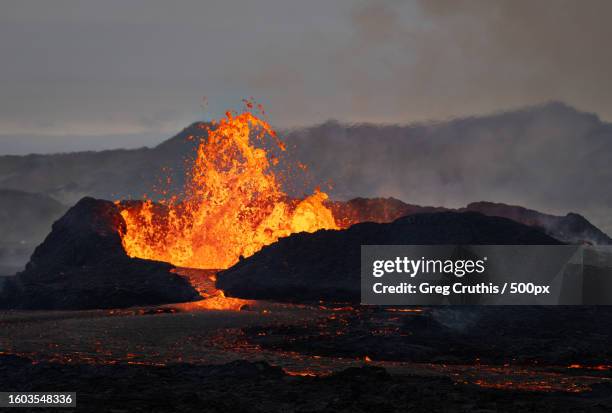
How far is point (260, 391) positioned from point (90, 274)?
89.5 ft

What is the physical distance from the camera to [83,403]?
Answer: 1683 centimetres

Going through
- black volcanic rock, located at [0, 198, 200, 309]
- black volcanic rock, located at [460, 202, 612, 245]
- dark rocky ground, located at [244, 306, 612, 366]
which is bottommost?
dark rocky ground, located at [244, 306, 612, 366]

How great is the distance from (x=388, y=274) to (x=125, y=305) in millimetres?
14647

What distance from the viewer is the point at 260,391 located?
17922 mm

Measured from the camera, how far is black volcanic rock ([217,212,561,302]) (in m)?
42.4

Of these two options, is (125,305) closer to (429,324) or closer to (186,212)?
(429,324)

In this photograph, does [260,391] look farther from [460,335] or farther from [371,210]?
[371,210]

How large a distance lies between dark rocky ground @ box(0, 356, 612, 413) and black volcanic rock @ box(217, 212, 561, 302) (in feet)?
70.9

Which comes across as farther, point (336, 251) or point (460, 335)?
point (336, 251)

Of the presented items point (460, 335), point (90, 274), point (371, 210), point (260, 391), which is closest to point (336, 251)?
point (90, 274)

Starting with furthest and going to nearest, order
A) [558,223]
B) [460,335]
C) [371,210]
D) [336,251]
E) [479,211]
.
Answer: [371,210] → [479,211] → [558,223] → [336,251] → [460,335]

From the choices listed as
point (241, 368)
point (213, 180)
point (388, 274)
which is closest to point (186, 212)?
point (213, 180)

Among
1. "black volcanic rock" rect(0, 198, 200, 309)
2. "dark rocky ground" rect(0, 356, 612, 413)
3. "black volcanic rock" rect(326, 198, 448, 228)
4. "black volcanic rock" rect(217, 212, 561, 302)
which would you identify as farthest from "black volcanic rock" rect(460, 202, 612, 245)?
"dark rocky ground" rect(0, 356, 612, 413)

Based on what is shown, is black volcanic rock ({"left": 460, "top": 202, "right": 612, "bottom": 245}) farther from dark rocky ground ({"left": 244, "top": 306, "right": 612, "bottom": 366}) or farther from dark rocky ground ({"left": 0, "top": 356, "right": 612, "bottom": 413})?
dark rocky ground ({"left": 0, "top": 356, "right": 612, "bottom": 413})
